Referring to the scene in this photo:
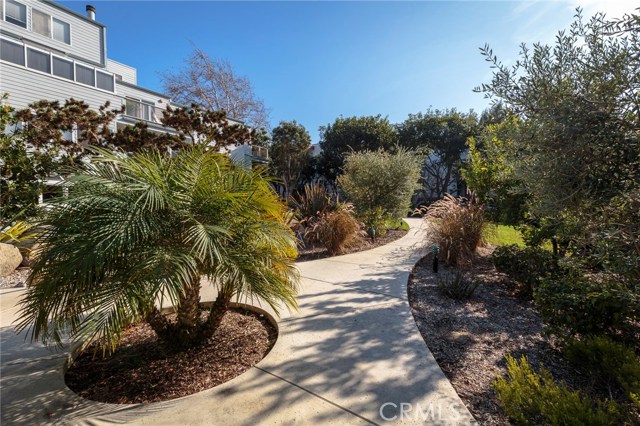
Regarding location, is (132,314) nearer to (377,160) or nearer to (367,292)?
(367,292)

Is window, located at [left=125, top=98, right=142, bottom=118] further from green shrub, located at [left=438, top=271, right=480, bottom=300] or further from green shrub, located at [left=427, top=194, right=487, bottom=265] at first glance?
green shrub, located at [left=438, top=271, right=480, bottom=300]

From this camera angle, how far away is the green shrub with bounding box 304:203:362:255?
25.4ft

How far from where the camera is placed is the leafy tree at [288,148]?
2236 cm

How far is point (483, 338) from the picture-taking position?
11.6 feet

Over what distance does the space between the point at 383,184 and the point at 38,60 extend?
563 inches

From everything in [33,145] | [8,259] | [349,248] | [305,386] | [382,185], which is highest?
[33,145]

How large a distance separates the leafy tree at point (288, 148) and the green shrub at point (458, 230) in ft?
53.1

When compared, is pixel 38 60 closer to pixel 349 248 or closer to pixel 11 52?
pixel 11 52

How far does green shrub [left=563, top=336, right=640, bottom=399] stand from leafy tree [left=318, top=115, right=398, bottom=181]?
20942 mm

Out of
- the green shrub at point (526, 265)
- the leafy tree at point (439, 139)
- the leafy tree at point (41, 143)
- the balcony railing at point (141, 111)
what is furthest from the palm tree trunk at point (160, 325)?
the leafy tree at point (439, 139)

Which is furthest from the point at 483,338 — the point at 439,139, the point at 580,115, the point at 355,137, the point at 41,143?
the point at 439,139

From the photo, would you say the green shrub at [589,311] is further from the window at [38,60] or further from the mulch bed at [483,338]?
the window at [38,60]

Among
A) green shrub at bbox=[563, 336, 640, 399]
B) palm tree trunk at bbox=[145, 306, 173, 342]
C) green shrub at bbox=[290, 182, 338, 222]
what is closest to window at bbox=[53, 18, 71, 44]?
green shrub at bbox=[290, 182, 338, 222]

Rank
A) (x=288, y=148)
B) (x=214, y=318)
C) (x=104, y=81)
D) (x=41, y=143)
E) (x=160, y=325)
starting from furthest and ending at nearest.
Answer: (x=288, y=148) → (x=104, y=81) → (x=41, y=143) → (x=214, y=318) → (x=160, y=325)
